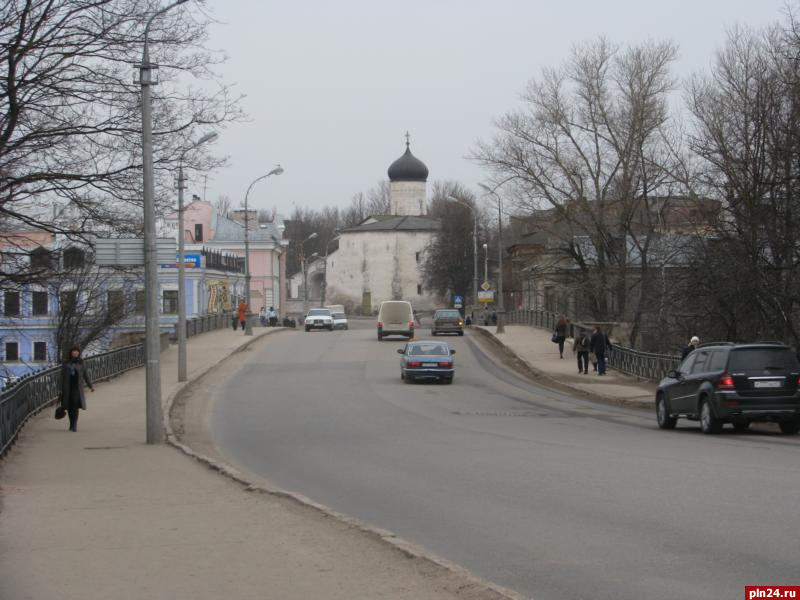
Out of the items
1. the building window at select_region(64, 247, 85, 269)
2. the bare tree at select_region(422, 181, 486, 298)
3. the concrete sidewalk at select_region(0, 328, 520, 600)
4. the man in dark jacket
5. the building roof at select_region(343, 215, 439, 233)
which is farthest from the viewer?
the building roof at select_region(343, 215, 439, 233)

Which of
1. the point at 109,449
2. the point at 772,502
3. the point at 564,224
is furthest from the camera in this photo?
the point at 564,224

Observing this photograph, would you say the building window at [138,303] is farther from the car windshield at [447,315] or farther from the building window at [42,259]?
the building window at [42,259]

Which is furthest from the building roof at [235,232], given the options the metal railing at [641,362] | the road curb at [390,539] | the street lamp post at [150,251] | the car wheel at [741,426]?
the road curb at [390,539]

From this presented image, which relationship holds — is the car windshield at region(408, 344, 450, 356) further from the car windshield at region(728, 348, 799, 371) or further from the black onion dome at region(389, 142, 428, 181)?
the black onion dome at region(389, 142, 428, 181)

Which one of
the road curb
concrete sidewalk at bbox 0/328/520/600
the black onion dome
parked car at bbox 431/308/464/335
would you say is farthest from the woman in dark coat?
the black onion dome

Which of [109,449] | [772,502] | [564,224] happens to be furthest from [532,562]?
[564,224]

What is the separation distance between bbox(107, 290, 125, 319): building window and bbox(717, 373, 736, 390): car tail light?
39.5m

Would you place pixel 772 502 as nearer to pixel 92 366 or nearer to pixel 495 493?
pixel 495 493

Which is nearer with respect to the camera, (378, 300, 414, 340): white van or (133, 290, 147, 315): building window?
(133, 290, 147, 315): building window

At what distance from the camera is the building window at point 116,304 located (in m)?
54.2

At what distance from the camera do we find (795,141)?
87.1 feet

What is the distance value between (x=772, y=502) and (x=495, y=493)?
9.85 ft

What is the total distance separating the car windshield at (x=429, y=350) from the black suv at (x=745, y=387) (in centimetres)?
1606

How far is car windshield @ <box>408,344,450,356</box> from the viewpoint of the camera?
36.1 metres
